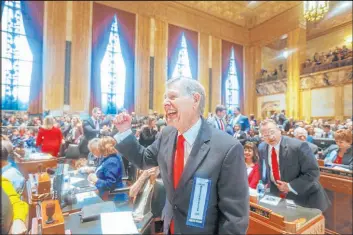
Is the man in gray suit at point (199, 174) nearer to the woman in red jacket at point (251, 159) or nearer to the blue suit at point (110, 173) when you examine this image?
the blue suit at point (110, 173)

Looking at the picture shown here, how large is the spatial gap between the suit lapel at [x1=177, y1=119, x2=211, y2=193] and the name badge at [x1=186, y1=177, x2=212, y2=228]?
5 cm

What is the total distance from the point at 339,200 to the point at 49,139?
13.0 ft

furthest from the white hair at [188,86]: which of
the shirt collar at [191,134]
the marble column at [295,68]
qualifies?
the marble column at [295,68]

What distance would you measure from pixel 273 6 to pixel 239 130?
14440 mm

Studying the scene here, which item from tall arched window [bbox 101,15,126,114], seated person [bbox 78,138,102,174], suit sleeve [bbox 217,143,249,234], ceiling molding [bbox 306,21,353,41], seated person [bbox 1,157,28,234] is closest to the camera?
seated person [bbox 1,157,28,234]

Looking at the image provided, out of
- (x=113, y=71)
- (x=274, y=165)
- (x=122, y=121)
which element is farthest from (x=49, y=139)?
(x=113, y=71)

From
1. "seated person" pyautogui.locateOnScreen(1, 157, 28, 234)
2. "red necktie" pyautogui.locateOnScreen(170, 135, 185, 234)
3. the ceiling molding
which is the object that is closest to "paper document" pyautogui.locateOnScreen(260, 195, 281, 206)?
"red necktie" pyautogui.locateOnScreen(170, 135, 185, 234)

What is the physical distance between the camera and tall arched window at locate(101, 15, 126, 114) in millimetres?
9906

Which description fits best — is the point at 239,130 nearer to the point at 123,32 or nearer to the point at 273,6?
the point at 123,32

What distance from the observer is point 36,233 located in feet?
2.34

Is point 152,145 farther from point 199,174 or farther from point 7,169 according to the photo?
point 7,169

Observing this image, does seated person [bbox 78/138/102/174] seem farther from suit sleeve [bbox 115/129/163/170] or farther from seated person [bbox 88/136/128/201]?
suit sleeve [bbox 115/129/163/170]

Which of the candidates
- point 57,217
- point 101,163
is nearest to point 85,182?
point 101,163

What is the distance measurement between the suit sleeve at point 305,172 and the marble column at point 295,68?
1263 cm
